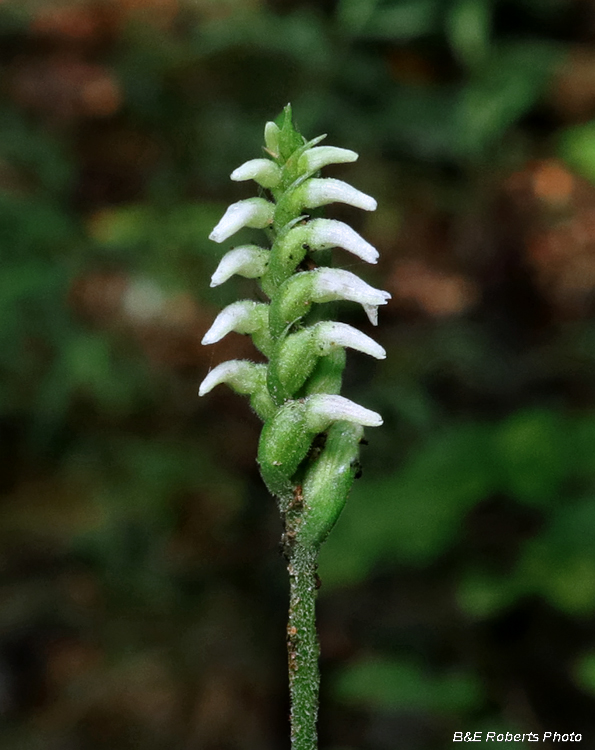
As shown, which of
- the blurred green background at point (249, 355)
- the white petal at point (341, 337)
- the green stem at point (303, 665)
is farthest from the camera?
the blurred green background at point (249, 355)

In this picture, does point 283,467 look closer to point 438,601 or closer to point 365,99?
point 438,601

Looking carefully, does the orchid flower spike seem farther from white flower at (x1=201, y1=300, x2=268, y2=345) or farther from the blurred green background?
the blurred green background

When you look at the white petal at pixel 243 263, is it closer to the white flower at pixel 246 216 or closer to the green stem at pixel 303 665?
the white flower at pixel 246 216

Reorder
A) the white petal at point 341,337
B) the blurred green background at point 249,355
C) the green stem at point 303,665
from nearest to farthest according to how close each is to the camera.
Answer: the green stem at point 303,665
the white petal at point 341,337
the blurred green background at point 249,355

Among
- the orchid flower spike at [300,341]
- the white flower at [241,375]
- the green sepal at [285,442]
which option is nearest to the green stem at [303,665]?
the orchid flower spike at [300,341]

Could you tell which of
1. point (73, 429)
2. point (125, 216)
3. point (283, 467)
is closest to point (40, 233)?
point (125, 216)

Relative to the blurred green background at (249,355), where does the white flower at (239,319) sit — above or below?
below

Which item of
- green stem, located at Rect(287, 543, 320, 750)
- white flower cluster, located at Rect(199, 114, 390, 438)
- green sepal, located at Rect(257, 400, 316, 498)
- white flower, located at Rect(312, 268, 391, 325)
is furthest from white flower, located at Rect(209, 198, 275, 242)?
green stem, located at Rect(287, 543, 320, 750)
